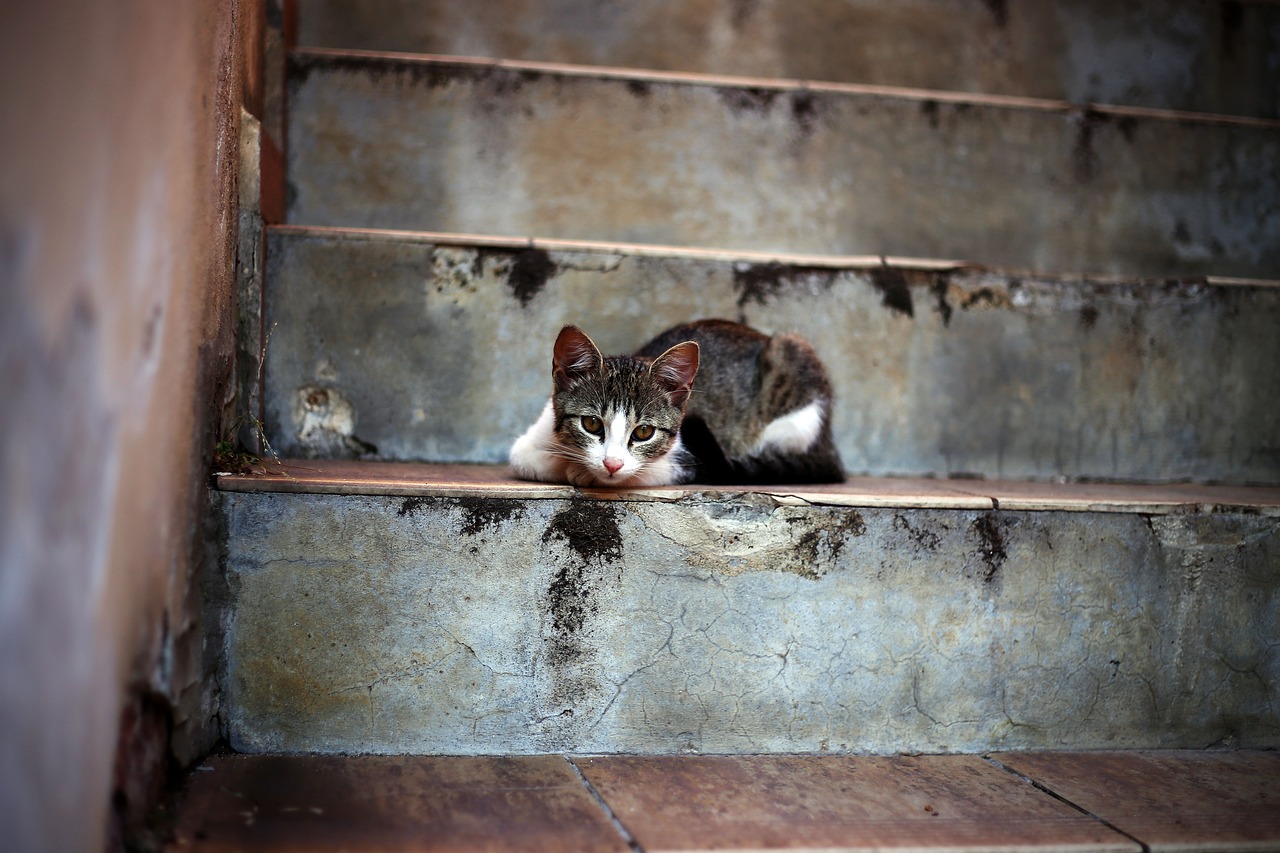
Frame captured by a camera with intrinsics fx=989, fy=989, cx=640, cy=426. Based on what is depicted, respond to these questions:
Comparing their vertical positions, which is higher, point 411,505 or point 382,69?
point 382,69

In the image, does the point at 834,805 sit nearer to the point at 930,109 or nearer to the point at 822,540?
the point at 822,540

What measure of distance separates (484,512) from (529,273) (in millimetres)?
999

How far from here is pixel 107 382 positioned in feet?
4.66

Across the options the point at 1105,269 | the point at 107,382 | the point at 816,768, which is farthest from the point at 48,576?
the point at 1105,269

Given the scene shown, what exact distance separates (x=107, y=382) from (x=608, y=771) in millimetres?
1256

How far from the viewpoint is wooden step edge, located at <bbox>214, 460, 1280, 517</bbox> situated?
2131mm

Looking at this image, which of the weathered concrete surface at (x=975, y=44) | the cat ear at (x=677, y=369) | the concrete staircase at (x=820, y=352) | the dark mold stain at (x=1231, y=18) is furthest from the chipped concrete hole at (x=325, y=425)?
the dark mold stain at (x=1231, y=18)

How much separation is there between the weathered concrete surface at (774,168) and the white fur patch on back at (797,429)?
834 millimetres

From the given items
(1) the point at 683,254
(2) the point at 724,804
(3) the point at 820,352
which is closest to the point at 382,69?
(1) the point at 683,254

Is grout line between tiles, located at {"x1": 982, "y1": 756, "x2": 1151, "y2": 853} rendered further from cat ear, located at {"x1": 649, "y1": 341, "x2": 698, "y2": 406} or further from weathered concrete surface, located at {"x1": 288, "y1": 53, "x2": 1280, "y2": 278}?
weathered concrete surface, located at {"x1": 288, "y1": 53, "x2": 1280, "y2": 278}

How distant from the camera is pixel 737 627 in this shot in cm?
226

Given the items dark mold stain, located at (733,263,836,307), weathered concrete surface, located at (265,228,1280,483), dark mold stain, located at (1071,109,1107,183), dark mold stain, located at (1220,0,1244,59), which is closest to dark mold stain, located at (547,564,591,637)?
weathered concrete surface, located at (265,228,1280,483)

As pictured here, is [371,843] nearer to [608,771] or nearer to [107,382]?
[608,771]

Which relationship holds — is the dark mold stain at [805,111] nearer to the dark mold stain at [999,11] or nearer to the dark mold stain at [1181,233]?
the dark mold stain at [999,11]
